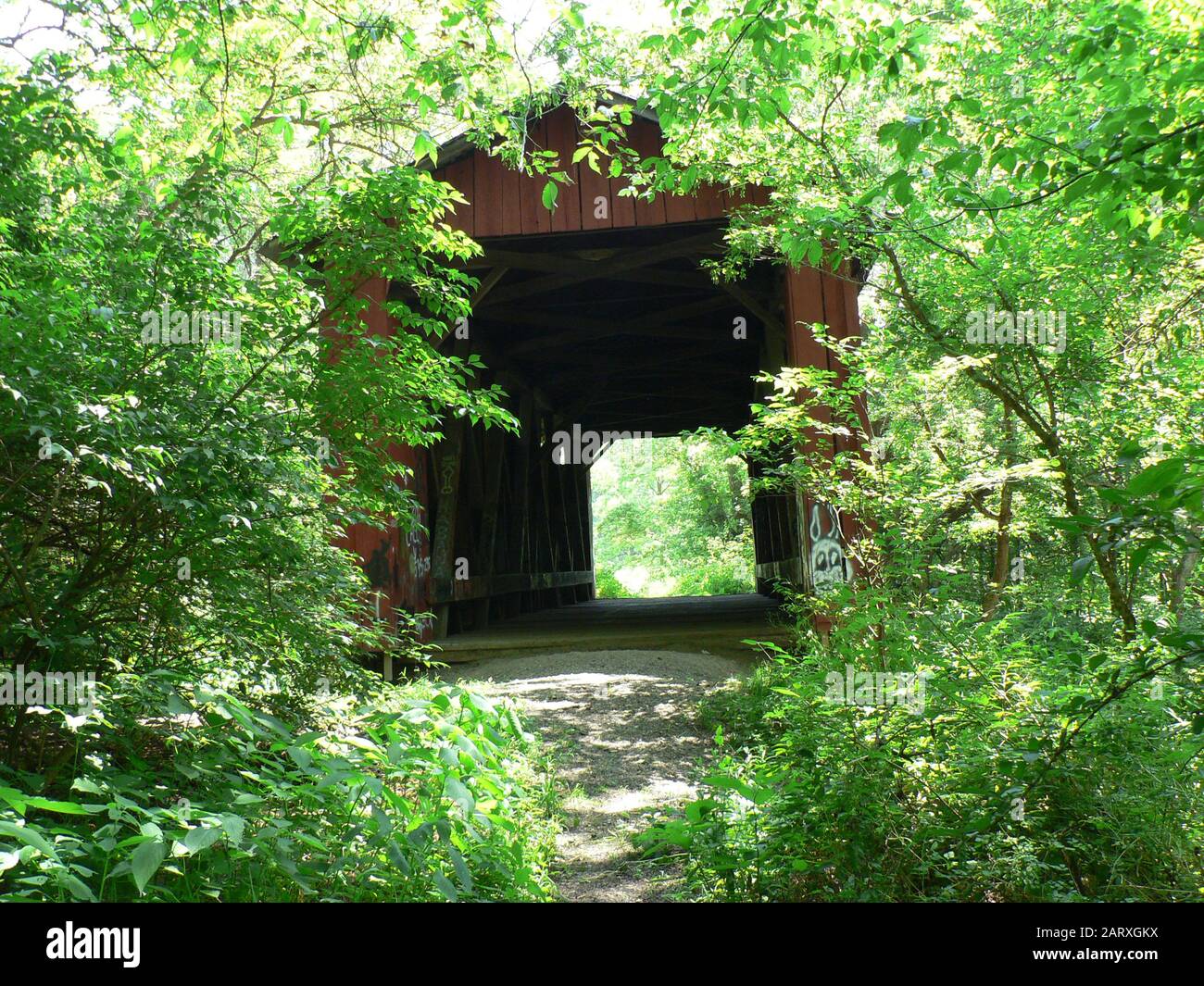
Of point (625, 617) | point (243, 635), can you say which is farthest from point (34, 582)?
point (625, 617)

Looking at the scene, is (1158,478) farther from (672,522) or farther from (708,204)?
(672,522)

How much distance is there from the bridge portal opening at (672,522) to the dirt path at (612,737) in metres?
13.8

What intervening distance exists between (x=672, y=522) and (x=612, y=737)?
31.3 m

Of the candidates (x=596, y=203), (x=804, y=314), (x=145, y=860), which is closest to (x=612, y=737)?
(x=145, y=860)

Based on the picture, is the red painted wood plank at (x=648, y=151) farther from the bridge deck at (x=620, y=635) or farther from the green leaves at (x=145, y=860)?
the green leaves at (x=145, y=860)

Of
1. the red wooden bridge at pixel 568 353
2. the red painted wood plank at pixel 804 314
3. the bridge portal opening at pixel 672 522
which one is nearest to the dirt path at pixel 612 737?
the red wooden bridge at pixel 568 353

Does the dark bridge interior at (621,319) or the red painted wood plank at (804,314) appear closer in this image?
the red painted wood plank at (804,314)

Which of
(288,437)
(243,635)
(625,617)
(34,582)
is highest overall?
(288,437)

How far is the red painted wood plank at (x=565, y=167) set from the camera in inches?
359

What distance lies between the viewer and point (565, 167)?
9453 mm

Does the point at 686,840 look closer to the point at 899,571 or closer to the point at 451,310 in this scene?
the point at 899,571

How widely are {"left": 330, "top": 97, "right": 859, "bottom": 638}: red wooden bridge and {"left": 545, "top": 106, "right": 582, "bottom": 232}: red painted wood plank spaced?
2cm
